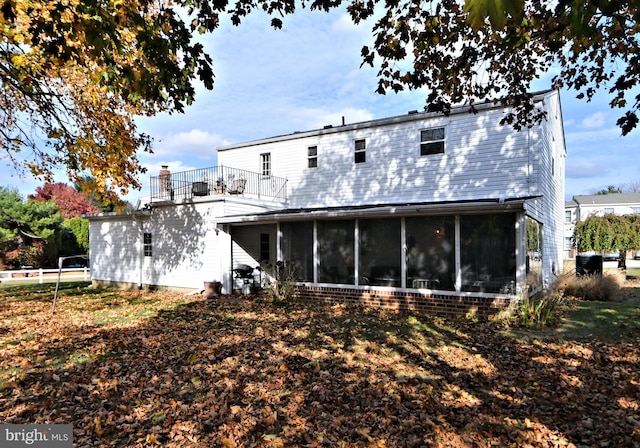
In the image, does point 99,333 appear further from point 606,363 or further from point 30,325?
point 606,363

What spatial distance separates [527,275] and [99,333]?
10825mm

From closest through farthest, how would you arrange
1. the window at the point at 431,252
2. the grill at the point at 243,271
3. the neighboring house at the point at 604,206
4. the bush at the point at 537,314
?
the bush at the point at 537,314 < the window at the point at 431,252 < the grill at the point at 243,271 < the neighboring house at the point at 604,206

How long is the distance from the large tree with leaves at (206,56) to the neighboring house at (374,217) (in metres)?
3.06

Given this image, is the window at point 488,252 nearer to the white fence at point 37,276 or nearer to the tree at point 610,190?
the white fence at point 37,276

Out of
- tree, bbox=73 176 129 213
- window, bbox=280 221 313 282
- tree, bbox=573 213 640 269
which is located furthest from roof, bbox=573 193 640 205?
tree, bbox=73 176 129 213

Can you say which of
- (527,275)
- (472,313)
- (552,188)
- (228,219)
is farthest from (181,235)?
(552,188)

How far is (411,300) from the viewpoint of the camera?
10.8 m

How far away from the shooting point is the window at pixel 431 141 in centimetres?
1412

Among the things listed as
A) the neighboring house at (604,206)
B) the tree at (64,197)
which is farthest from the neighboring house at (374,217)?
the neighboring house at (604,206)

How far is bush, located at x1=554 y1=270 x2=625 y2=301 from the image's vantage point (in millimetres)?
12047

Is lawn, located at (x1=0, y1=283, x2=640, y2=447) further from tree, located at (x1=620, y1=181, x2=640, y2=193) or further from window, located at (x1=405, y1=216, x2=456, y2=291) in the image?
tree, located at (x1=620, y1=181, x2=640, y2=193)

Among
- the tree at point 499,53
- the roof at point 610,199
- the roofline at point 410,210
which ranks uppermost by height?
the roof at point 610,199

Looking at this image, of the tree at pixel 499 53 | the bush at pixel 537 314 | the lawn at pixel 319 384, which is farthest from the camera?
the bush at pixel 537 314

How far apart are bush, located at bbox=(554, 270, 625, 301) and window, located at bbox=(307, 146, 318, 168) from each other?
10.5m
